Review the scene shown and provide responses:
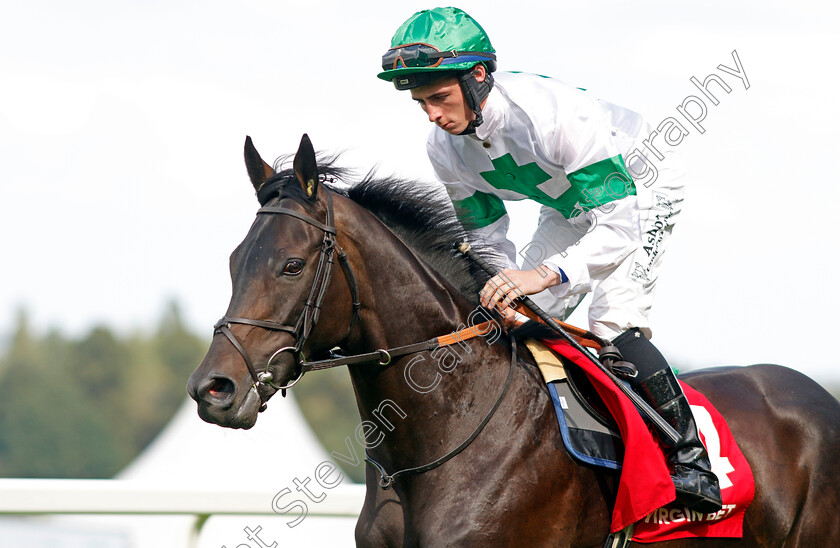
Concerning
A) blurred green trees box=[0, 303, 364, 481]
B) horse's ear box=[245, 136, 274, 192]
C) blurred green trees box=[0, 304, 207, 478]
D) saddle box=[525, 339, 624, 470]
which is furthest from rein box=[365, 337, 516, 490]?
blurred green trees box=[0, 304, 207, 478]

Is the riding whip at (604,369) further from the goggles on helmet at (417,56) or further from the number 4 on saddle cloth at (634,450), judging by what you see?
the goggles on helmet at (417,56)

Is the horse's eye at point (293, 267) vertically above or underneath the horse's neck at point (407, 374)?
above

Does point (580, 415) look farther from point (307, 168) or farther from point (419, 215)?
point (307, 168)

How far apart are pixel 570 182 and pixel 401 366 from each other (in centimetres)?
102

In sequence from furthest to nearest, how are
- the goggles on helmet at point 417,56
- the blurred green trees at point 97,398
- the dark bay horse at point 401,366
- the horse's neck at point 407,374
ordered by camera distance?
1. the blurred green trees at point 97,398
2. the goggles on helmet at point 417,56
3. the horse's neck at point 407,374
4. the dark bay horse at point 401,366

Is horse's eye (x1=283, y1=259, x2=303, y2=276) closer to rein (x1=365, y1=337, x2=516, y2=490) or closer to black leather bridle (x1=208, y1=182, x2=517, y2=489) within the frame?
black leather bridle (x1=208, y1=182, x2=517, y2=489)

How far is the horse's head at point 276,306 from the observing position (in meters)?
2.74

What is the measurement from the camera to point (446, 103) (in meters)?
3.50

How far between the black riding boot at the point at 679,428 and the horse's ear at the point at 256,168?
1469 mm

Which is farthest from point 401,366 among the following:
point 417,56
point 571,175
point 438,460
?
point 417,56

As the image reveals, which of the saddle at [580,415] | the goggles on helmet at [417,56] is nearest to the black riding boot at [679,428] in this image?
the saddle at [580,415]

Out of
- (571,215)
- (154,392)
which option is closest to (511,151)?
(571,215)

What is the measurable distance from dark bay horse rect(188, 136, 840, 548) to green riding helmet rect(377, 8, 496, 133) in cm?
41

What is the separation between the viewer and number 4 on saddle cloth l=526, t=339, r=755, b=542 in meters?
3.13
